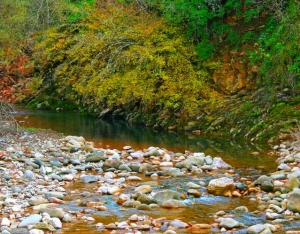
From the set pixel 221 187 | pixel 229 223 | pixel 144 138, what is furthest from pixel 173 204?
pixel 144 138

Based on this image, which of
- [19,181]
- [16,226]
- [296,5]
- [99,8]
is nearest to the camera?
[16,226]

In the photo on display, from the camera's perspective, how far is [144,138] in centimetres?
1547

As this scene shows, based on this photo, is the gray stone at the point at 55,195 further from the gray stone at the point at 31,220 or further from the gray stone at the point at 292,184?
the gray stone at the point at 292,184

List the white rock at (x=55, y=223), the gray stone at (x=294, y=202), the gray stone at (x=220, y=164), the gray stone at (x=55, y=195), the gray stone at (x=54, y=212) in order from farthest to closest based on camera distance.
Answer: the gray stone at (x=220, y=164)
the gray stone at (x=55, y=195)
the gray stone at (x=294, y=202)
the gray stone at (x=54, y=212)
the white rock at (x=55, y=223)

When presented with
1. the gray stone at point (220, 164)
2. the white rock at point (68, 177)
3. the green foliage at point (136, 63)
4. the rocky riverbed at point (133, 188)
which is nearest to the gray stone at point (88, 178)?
the rocky riverbed at point (133, 188)

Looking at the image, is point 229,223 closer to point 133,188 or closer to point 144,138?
point 133,188

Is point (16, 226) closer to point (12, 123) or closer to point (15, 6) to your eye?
point (12, 123)

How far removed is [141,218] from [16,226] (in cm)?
166

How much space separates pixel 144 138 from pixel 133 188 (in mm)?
6621

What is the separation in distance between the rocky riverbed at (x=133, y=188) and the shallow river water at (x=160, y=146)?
74mm

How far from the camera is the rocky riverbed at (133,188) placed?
22.1ft

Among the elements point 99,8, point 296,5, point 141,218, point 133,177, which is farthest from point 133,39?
point 141,218

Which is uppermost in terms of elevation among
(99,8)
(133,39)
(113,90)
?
(99,8)

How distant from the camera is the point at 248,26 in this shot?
676 inches
